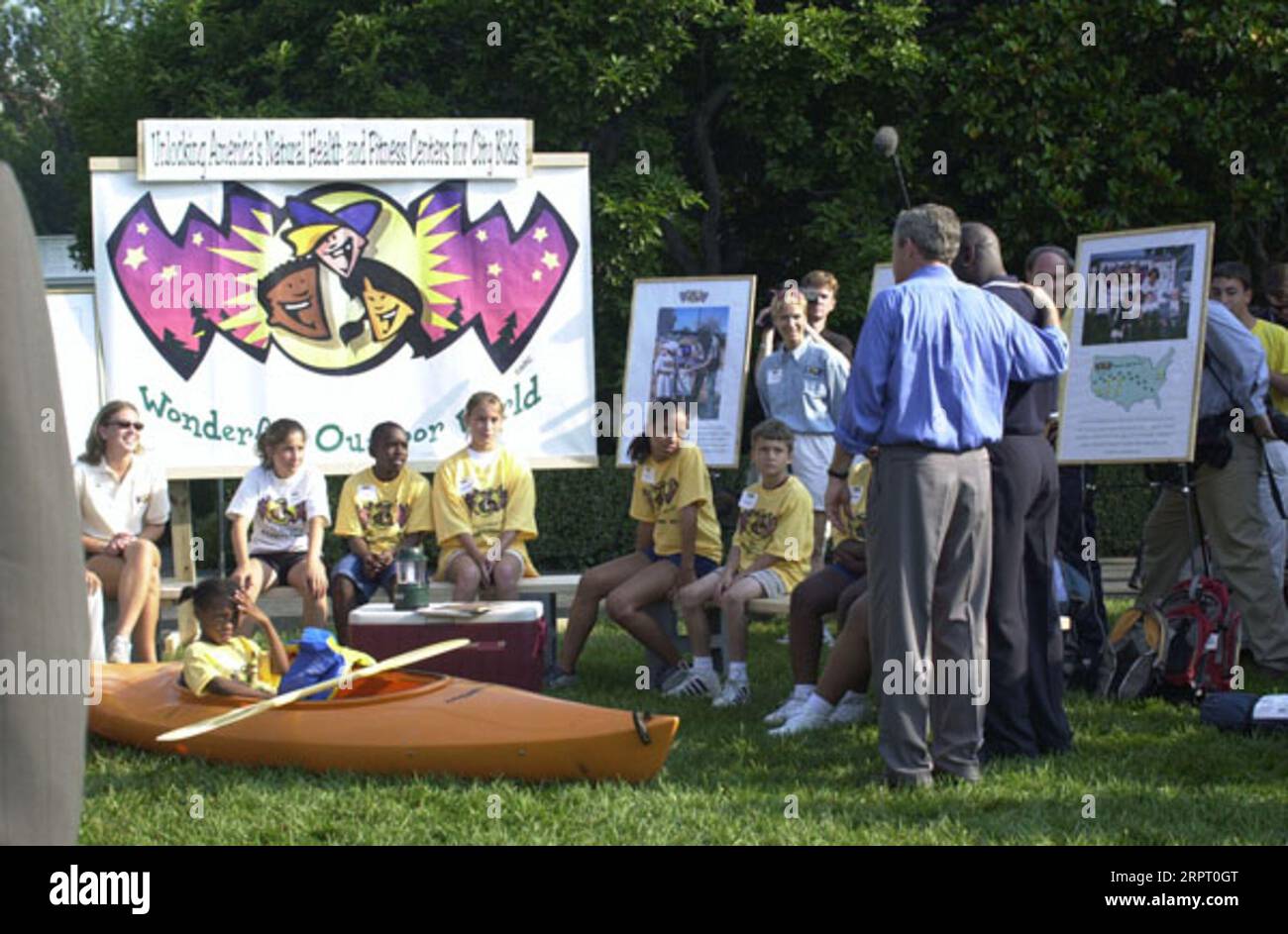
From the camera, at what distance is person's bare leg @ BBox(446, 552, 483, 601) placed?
9.42 meters

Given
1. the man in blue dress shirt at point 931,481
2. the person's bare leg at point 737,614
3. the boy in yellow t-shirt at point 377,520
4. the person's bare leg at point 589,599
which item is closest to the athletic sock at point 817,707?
the person's bare leg at point 737,614

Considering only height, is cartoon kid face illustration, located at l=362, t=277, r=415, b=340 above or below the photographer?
above

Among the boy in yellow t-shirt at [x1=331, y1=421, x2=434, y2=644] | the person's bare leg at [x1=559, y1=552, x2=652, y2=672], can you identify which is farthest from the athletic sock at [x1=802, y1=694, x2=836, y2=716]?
the boy in yellow t-shirt at [x1=331, y1=421, x2=434, y2=644]

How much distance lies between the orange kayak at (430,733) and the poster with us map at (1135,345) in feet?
10.9

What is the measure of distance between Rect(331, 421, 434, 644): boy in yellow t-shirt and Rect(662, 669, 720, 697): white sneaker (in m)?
1.80

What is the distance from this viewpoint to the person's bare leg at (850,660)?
7.61 m

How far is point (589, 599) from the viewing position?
926cm

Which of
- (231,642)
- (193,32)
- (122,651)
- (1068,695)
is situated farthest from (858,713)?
(193,32)

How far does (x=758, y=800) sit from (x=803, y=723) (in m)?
1.55

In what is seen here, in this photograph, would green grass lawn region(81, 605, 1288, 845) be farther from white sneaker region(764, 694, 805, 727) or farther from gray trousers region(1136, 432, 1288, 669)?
gray trousers region(1136, 432, 1288, 669)

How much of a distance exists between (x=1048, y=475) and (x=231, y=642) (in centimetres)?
360

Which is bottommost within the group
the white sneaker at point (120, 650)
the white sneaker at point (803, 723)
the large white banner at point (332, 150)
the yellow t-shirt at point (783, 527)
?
the white sneaker at point (803, 723)

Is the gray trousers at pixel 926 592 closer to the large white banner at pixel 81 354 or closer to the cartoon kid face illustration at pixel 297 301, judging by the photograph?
the cartoon kid face illustration at pixel 297 301

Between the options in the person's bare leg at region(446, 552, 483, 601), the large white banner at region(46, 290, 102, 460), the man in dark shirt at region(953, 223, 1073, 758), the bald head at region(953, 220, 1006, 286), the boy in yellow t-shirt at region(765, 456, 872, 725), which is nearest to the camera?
the man in dark shirt at region(953, 223, 1073, 758)
